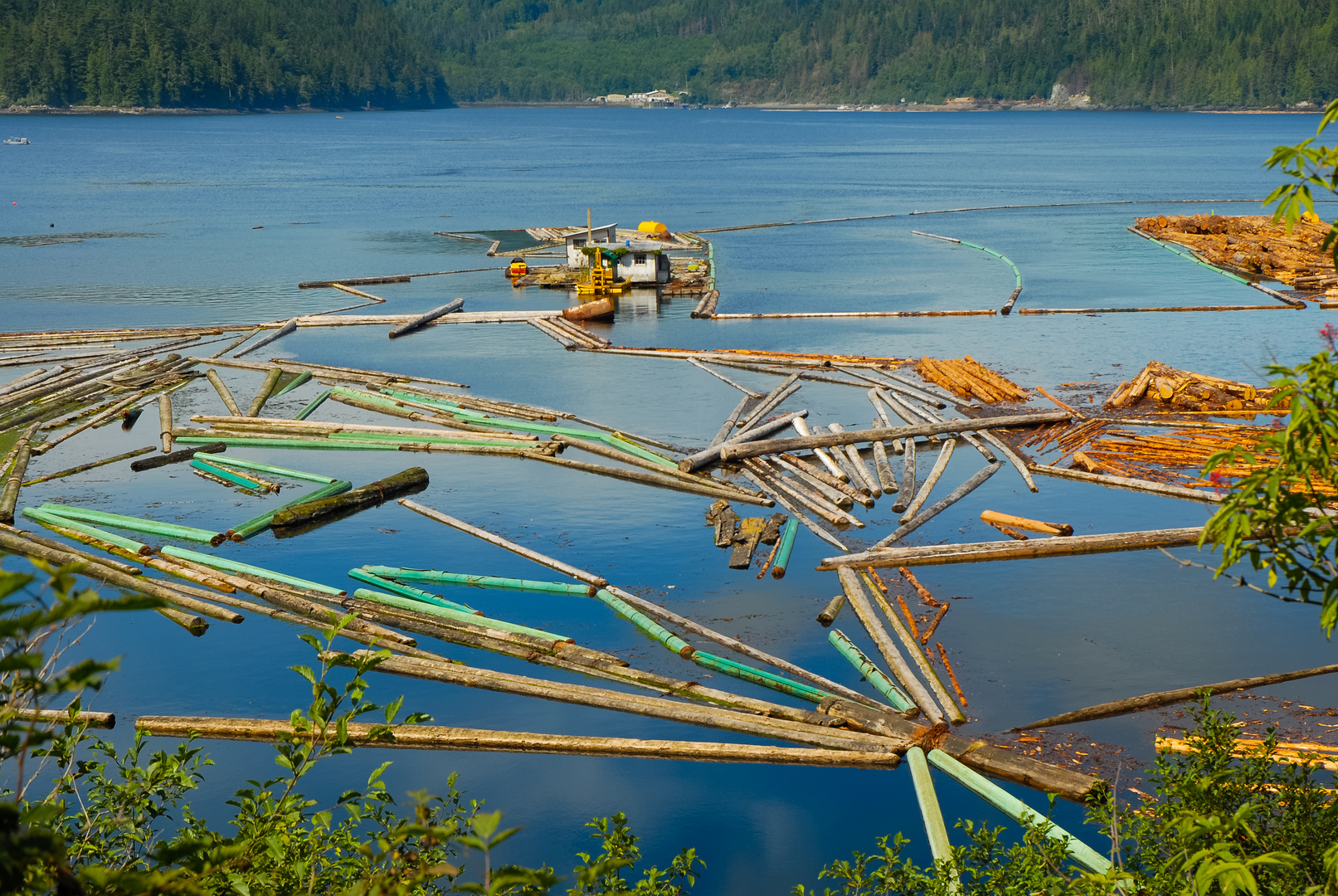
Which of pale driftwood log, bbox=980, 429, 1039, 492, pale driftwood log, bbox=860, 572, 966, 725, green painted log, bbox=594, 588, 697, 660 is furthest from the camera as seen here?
pale driftwood log, bbox=980, 429, 1039, 492

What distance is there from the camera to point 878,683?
16.2m

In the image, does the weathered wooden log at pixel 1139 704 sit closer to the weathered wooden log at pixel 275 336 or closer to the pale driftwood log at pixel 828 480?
the pale driftwood log at pixel 828 480

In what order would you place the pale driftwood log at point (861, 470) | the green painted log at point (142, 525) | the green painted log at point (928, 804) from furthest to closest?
the pale driftwood log at point (861, 470), the green painted log at point (142, 525), the green painted log at point (928, 804)

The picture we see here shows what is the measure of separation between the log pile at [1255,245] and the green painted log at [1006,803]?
1505 inches

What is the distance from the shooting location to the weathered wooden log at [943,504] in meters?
22.2

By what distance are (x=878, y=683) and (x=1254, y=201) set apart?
307 ft

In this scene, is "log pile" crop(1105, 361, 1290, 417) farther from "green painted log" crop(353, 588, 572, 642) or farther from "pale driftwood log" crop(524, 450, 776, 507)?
"green painted log" crop(353, 588, 572, 642)

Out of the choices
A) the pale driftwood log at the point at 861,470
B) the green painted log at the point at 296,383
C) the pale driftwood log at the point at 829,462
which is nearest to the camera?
the pale driftwood log at the point at 861,470

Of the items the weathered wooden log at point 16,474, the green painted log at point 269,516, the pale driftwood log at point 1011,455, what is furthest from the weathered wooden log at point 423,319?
the pale driftwood log at point 1011,455

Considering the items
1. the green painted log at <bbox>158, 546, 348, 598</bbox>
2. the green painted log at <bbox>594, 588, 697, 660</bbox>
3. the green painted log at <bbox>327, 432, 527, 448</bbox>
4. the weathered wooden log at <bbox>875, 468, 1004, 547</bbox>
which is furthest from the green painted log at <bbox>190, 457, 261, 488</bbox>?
the weathered wooden log at <bbox>875, 468, 1004, 547</bbox>

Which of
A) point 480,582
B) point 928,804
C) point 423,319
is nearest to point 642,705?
point 928,804

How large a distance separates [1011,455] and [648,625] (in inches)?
491

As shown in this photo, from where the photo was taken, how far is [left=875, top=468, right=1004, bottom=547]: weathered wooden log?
72.7 ft

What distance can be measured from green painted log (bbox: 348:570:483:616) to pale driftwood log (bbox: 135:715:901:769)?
11.4 ft
